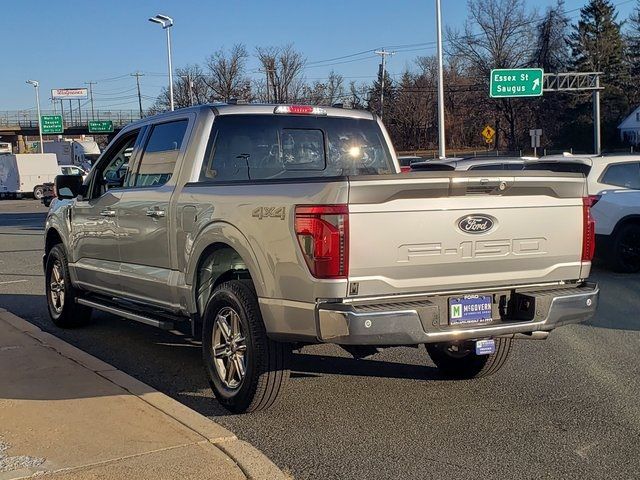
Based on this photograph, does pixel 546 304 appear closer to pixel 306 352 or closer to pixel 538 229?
pixel 538 229

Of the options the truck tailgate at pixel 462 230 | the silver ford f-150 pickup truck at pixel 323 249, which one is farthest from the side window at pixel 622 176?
the truck tailgate at pixel 462 230

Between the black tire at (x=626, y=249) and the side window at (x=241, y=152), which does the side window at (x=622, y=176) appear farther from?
the side window at (x=241, y=152)

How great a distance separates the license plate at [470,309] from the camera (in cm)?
444

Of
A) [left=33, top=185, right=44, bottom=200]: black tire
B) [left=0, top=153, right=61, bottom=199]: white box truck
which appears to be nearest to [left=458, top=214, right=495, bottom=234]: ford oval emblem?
[left=0, top=153, right=61, bottom=199]: white box truck

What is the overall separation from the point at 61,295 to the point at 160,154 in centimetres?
258

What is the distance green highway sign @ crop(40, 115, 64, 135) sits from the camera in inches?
3206

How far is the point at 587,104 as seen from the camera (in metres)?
70.2

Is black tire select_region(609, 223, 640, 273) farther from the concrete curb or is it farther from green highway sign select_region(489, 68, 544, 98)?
green highway sign select_region(489, 68, 544, 98)

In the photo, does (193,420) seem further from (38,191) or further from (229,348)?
(38,191)

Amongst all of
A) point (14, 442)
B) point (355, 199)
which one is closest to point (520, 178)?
point (355, 199)

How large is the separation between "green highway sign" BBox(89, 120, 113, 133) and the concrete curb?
284ft

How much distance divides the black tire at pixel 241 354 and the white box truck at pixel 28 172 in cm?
4242

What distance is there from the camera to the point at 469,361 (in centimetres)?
571

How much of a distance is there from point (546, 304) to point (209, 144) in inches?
110
